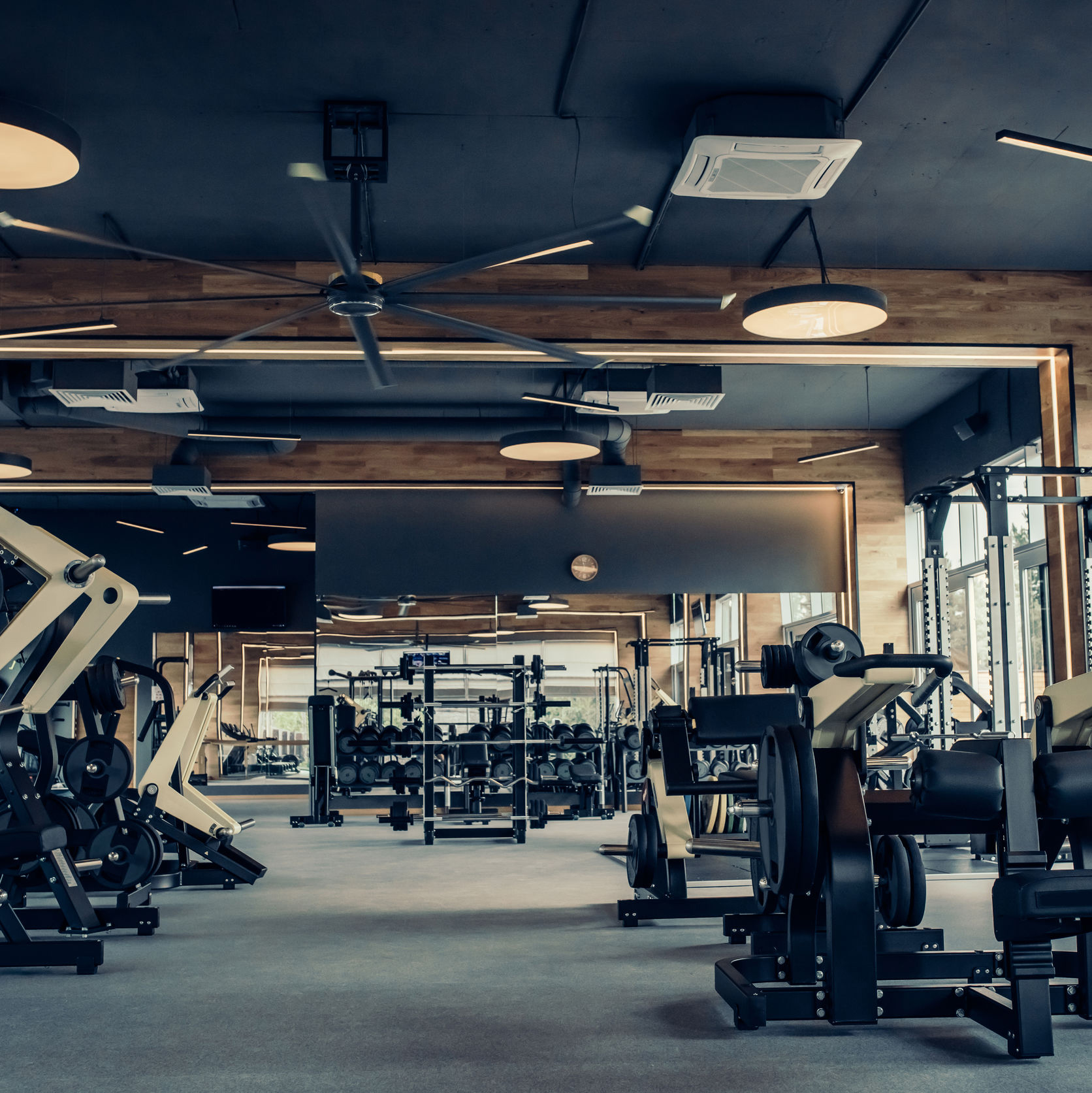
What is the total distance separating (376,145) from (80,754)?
3252 millimetres

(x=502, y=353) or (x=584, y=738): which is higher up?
(x=502, y=353)

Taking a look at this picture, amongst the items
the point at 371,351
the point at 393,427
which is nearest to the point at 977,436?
the point at 393,427

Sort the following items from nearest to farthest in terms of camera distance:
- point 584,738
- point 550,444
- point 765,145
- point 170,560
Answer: point 765,145, point 550,444, point 584,738, point 170,560

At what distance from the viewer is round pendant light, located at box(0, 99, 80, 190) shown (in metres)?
4.67

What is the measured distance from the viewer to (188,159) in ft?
19.0

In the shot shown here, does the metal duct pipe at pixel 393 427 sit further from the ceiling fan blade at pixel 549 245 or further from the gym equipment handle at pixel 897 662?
the gym equipment handle at pixel 897 662

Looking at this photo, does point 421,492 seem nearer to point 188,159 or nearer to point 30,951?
point 188,159

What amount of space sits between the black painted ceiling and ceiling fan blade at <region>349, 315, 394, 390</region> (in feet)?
3.19

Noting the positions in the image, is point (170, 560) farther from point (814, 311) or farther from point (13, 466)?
point (814, 311)

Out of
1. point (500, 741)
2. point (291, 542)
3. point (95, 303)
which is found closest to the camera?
point (95, 303)

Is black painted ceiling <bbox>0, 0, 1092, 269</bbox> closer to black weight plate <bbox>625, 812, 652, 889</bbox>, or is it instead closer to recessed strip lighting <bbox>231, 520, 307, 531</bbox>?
black weight plate <bbox>625, 812, 652, 889</bbox>

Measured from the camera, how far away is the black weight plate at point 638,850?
5.14 m

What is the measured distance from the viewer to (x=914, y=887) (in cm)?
422

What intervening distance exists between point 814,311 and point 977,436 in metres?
4.61
